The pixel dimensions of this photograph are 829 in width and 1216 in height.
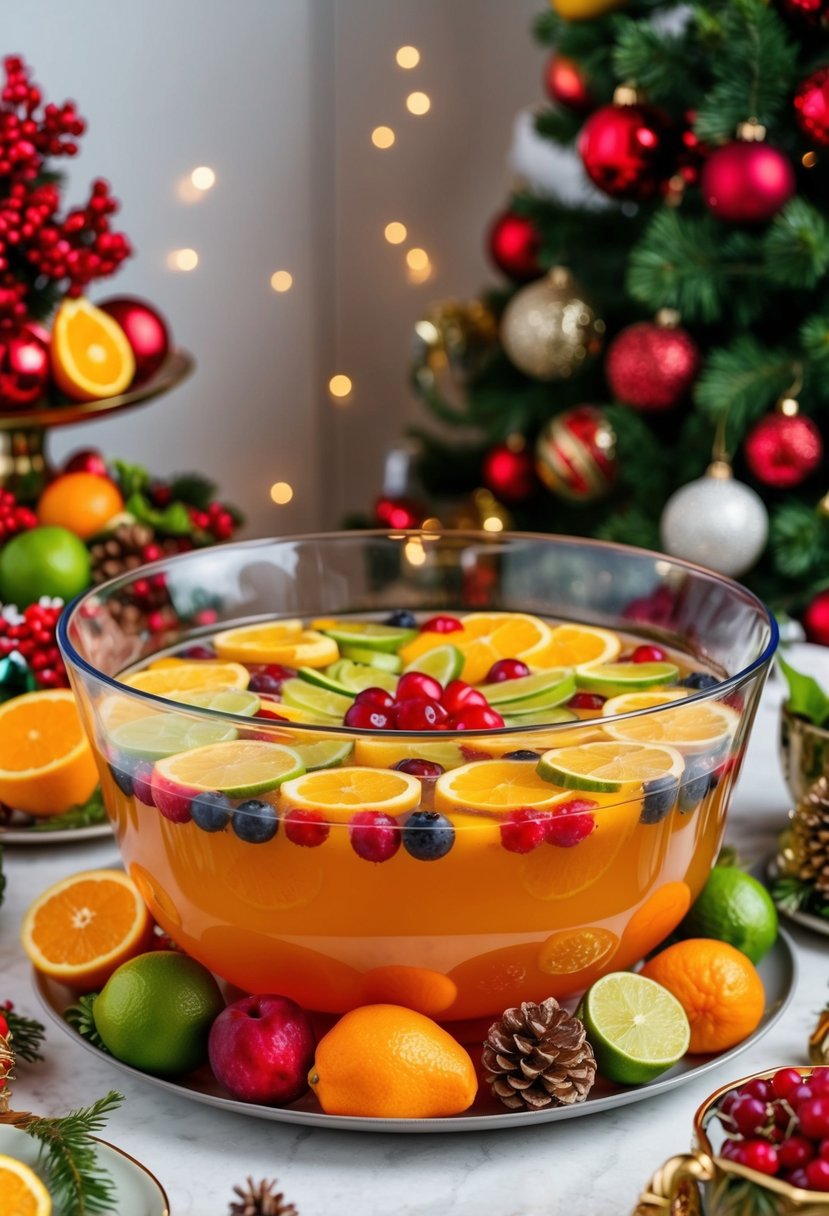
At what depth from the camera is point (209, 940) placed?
85 cm

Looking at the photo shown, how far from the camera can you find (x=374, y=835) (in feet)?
2.49

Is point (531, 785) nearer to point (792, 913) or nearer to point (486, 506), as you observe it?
point (792, 913)

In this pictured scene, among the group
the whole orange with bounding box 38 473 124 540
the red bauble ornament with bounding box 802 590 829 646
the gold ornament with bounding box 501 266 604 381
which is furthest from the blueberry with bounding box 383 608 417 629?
the gold ornament with bounding box 501 266 604 381

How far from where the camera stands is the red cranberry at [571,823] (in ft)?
2.53

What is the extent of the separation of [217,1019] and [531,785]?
0.73ft

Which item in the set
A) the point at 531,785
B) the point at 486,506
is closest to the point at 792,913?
the point at 531,785

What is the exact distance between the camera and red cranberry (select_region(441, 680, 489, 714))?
91 cm

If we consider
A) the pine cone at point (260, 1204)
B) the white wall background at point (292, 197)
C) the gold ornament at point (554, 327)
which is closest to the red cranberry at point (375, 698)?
the pine cone at point (260, 1204)

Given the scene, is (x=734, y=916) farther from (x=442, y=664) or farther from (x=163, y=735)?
(x=163, y=735)

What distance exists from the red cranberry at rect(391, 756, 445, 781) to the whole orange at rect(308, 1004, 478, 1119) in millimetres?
131

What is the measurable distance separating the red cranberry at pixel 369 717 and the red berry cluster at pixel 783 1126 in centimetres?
29

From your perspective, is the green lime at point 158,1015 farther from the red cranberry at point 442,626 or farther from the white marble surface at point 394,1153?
the red cranberry at point 442,626

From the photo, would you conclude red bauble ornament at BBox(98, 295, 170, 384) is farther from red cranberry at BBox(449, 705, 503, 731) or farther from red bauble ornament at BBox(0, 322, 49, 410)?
red cranberry at BBox(449, 705, 503, 731)

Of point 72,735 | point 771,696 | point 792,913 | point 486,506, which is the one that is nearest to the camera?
point 792,913
